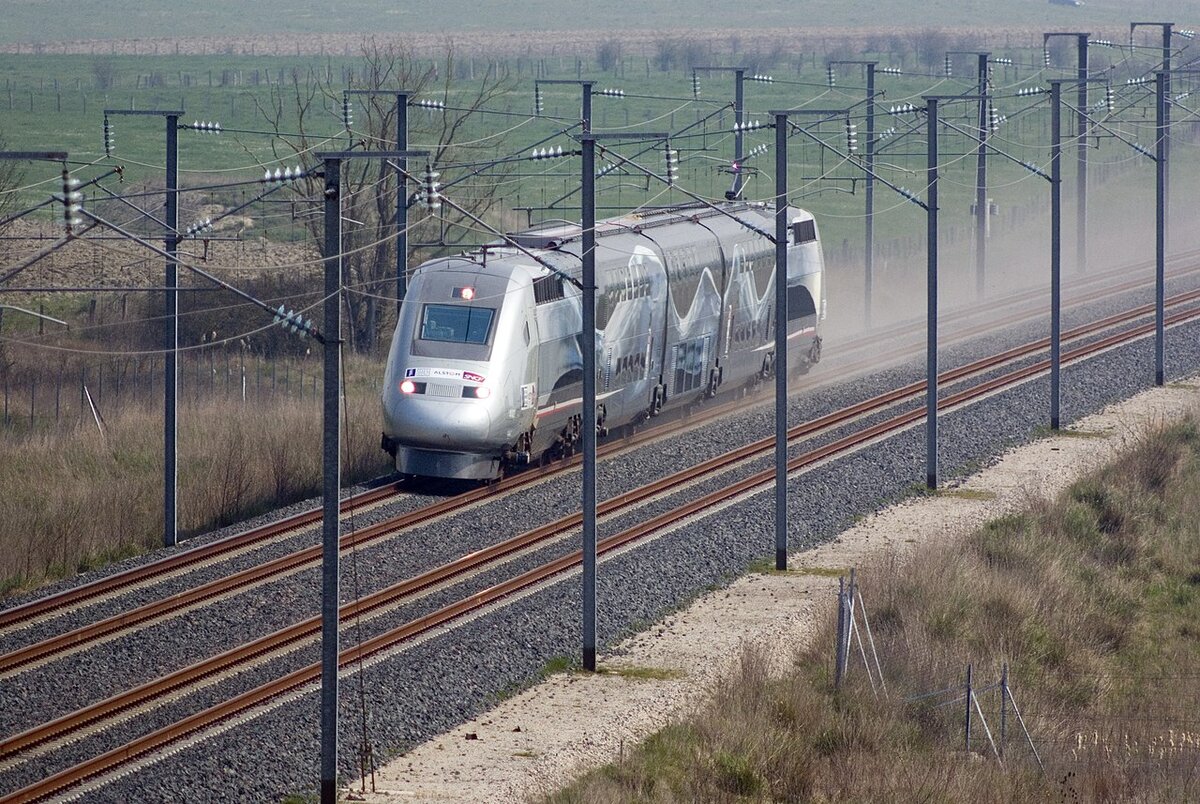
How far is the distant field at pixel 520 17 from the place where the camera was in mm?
147250

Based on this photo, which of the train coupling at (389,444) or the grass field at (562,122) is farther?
the grass field at (562,122)

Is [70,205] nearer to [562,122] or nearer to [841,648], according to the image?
[841,648]

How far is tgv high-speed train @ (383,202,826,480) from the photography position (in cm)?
2623

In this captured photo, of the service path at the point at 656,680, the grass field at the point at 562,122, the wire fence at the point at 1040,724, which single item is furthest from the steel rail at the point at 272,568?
the grass field at the point at 562,122

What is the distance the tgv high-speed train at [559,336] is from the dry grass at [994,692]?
628 centimetres

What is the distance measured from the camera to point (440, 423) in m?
26.1

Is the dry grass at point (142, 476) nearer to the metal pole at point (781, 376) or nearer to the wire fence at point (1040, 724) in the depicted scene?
the metal pole at point (781, 376)

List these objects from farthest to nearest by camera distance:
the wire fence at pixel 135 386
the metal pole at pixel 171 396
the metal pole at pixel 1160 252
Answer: the wire fence at pixel 135 386, the metal pole at pixel 1160 252, the metal pole at pixel 171 396


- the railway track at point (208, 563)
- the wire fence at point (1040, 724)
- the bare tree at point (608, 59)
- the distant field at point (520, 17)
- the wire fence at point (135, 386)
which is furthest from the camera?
the distant field at point (520, 17)

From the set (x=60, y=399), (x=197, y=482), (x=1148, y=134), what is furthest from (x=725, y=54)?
(x=197, y=482)

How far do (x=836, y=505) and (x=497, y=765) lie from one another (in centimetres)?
Result: 1213

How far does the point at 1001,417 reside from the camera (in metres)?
34.1

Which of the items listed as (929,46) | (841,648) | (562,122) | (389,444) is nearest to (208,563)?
(389,444)

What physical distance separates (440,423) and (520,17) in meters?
145
